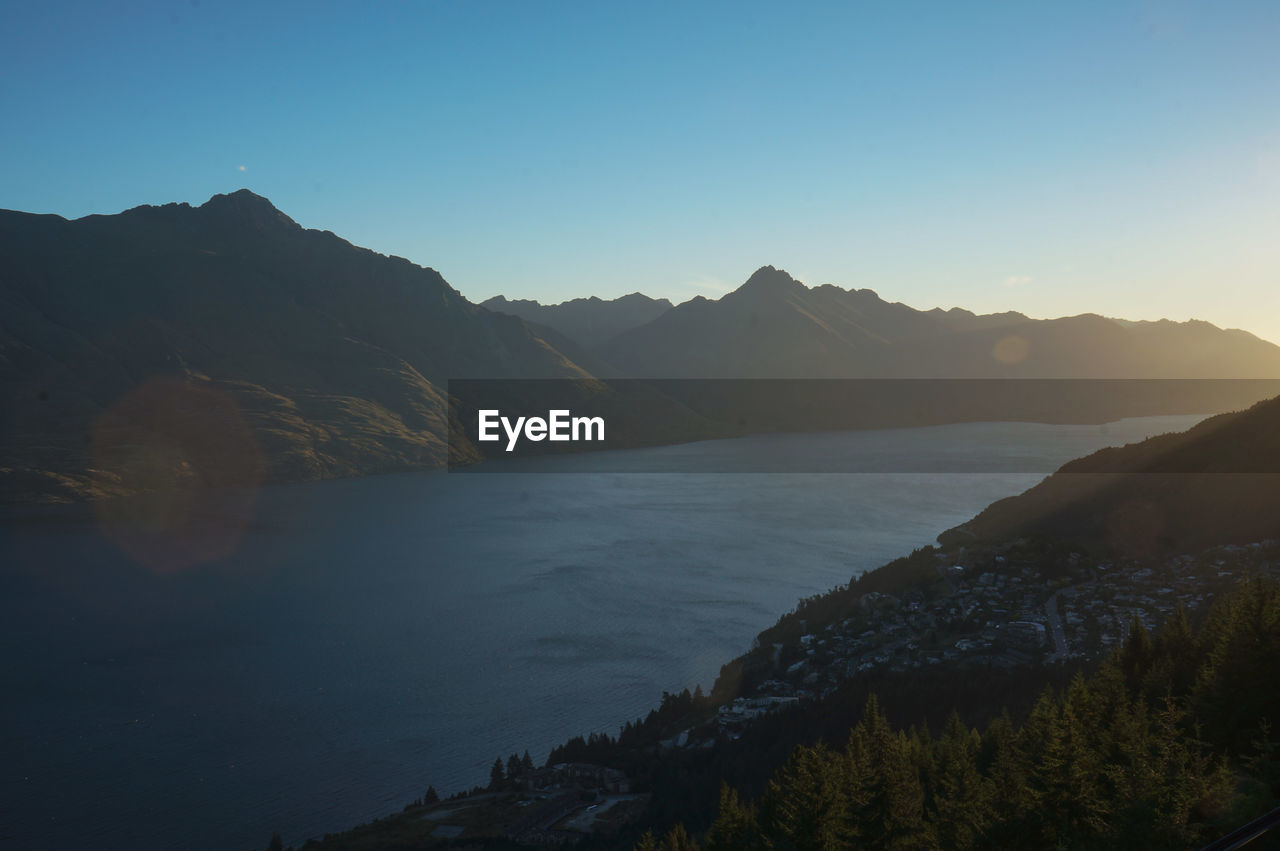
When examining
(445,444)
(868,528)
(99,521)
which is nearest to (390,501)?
(99,521)

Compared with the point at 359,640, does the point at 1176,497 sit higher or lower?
higher

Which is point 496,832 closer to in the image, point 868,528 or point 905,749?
point 905,749

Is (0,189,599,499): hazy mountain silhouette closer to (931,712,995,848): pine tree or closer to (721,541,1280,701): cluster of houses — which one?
(721,541,1280,701): cluster of houses

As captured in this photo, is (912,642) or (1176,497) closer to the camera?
(912,642)

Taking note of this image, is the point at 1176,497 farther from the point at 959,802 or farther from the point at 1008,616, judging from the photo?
the point at 959,802

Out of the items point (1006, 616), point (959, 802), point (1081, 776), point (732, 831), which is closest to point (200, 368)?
point (1006, 616)

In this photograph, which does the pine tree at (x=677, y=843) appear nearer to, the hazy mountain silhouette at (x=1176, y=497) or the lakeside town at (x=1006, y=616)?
the lakeside town at (x=1006, y=616)

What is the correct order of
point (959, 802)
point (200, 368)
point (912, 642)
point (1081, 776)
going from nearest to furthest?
1. point (1081, 776)
2. point (959, 802)
3. point (912, 642)
4. point (200, 368)

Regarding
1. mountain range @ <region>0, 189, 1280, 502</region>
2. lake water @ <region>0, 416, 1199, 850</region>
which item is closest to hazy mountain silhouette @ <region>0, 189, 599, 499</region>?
mountain range @ <region>0, 189, 1280, 502</region>

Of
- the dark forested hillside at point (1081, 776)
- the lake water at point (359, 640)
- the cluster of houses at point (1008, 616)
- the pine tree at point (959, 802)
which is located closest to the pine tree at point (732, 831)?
the dark forested hillside at point (1081, 776)
